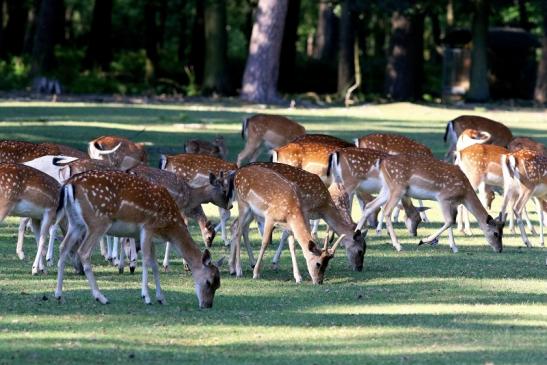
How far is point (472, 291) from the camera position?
12.5m

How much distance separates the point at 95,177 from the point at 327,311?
2.19 m

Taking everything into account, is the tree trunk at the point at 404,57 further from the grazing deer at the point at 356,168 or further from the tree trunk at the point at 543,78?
the grazing deer at the point at 356,168

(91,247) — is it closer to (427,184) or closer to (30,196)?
(30,196)

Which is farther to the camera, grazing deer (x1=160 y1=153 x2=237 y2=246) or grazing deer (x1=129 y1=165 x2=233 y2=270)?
grazing deer (x1=160 y1=153 x2=237 y2=246)

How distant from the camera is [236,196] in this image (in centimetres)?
1360

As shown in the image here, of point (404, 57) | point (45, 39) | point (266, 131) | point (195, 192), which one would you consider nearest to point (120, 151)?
point (195, 192)

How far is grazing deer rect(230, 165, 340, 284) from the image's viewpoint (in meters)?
12.7

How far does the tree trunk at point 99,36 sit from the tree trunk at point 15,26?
504cm

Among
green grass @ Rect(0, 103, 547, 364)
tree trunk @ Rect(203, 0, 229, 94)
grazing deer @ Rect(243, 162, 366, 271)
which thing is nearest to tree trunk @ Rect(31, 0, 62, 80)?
tree trunk @ Rect(203, 0, 229, 94)

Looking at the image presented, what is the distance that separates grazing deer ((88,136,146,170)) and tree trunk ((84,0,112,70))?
29.8m

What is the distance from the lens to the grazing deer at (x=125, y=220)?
11.1m

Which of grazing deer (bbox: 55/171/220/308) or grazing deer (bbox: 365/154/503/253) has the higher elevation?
grazing deer (bbox: 55/171/220/308)

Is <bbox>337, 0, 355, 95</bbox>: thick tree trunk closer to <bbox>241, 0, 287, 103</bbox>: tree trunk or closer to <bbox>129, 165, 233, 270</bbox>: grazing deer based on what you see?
<bbox>241, 0, 287, 103</bbox>: tree trunk

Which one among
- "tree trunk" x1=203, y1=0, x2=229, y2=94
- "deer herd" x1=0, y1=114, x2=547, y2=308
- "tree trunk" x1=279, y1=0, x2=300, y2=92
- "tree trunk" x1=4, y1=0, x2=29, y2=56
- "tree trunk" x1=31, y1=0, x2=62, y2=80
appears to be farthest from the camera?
"tree trunk" x1=4, y1=0, x2=29, y2=56
